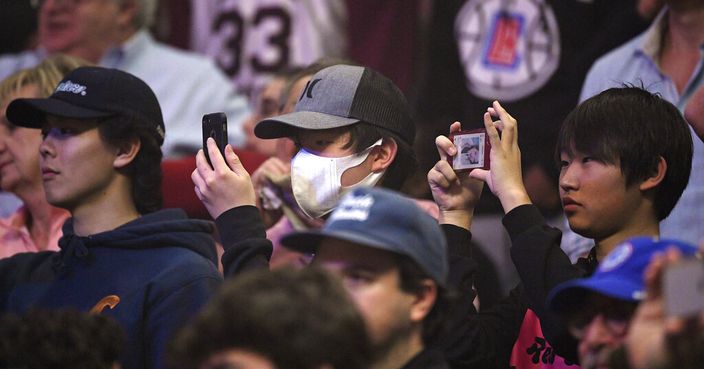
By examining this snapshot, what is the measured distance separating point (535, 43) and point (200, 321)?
150 inches

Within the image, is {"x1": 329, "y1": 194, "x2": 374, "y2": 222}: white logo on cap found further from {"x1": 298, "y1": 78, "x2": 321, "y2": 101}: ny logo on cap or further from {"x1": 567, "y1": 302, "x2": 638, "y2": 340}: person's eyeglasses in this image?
{"x1": 298, "y1": 78, "x2": 321, "y2": 101}: ny logo on cap

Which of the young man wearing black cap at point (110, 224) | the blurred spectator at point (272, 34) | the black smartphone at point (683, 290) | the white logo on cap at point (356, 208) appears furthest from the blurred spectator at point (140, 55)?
the black smartphone at point (683, 290)

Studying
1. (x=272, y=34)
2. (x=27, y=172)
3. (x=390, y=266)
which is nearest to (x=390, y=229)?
(x=390, y=266)

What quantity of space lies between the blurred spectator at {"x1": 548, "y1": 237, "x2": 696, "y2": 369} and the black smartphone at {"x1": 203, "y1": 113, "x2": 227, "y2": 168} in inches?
53.3

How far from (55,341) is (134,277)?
1.04 metres

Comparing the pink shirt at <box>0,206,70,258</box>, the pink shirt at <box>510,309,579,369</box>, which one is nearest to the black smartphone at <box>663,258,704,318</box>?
the pink shirt at <box>510,309,579,369</box>

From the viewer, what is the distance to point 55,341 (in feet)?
9.64

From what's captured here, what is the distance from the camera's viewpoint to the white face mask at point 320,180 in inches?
154

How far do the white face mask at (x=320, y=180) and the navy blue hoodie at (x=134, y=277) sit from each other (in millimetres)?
379

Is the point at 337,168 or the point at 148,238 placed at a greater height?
the point at 337,168

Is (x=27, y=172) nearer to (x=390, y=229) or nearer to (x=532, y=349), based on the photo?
(x=532, y=349)

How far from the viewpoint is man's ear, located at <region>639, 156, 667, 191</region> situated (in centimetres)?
357

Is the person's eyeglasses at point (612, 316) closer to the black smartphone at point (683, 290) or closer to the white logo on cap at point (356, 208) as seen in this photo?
the black smartphone at point (683, 290)

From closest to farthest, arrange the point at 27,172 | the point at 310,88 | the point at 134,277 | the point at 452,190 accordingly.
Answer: the point at 452,190 < the point at 134,277 < the point at 310,88 < the point at 27,172
